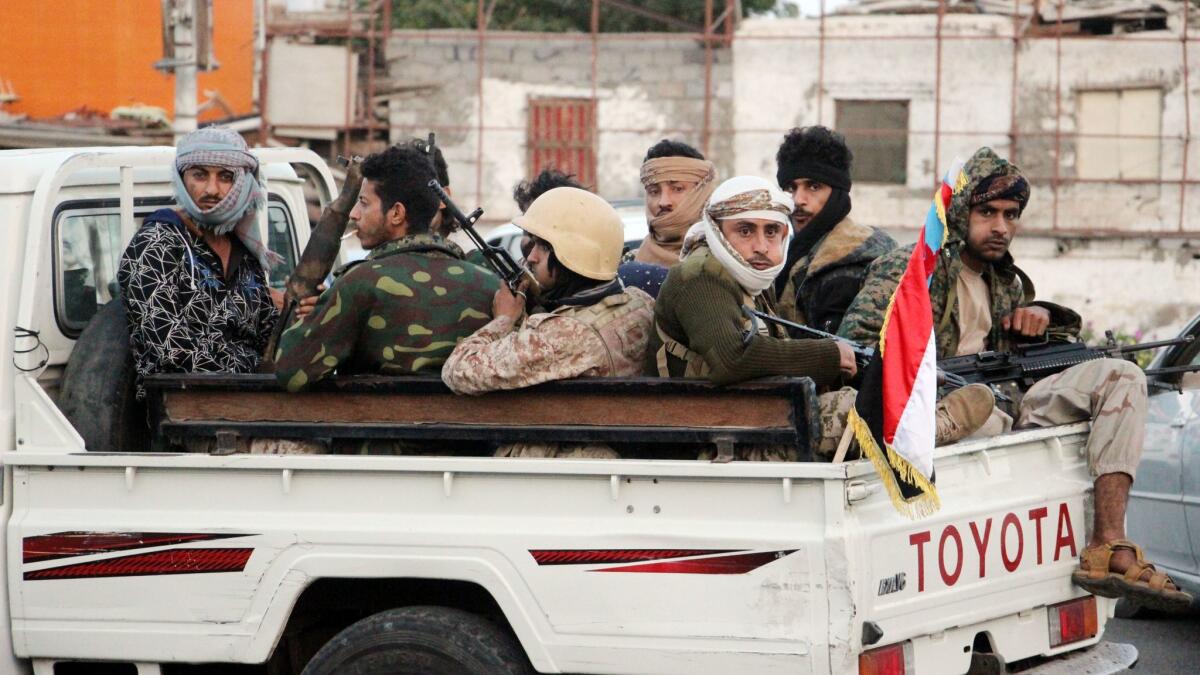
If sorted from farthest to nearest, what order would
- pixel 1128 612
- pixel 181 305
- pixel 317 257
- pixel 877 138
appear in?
1. pixel 877 138
2. pixel 1128 612
3. pixel 317 257
4. pixel 181 305

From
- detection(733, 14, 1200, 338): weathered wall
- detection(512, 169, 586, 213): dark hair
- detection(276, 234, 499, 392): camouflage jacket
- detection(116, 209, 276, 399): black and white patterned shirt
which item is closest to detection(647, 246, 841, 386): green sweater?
detection(276, 234, 499, 392): camouflage jacket

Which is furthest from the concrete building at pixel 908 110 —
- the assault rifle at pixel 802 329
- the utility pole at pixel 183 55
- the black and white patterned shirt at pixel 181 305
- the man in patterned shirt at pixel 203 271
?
the assault rifle at pixel 802 329

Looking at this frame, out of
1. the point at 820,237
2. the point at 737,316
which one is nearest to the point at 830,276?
the point at 820,237

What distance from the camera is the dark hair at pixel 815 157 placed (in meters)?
5.68

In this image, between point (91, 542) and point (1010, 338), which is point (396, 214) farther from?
point (1010, 338)

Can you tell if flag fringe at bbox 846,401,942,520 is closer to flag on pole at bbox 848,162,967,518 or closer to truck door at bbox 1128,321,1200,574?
flag on pole at bbox 848,162,967,518

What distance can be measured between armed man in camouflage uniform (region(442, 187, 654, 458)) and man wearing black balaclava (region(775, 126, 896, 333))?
1353mm

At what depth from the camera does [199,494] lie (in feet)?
13.1

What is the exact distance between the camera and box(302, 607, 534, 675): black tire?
12.4ft

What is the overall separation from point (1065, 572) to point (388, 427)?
1.91 meters

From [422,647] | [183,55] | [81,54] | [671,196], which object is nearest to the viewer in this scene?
[422,647]

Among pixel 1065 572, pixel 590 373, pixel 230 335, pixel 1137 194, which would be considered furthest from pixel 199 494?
pixel 1137 194

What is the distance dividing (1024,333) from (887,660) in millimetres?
1714

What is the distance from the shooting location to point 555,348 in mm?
3900
